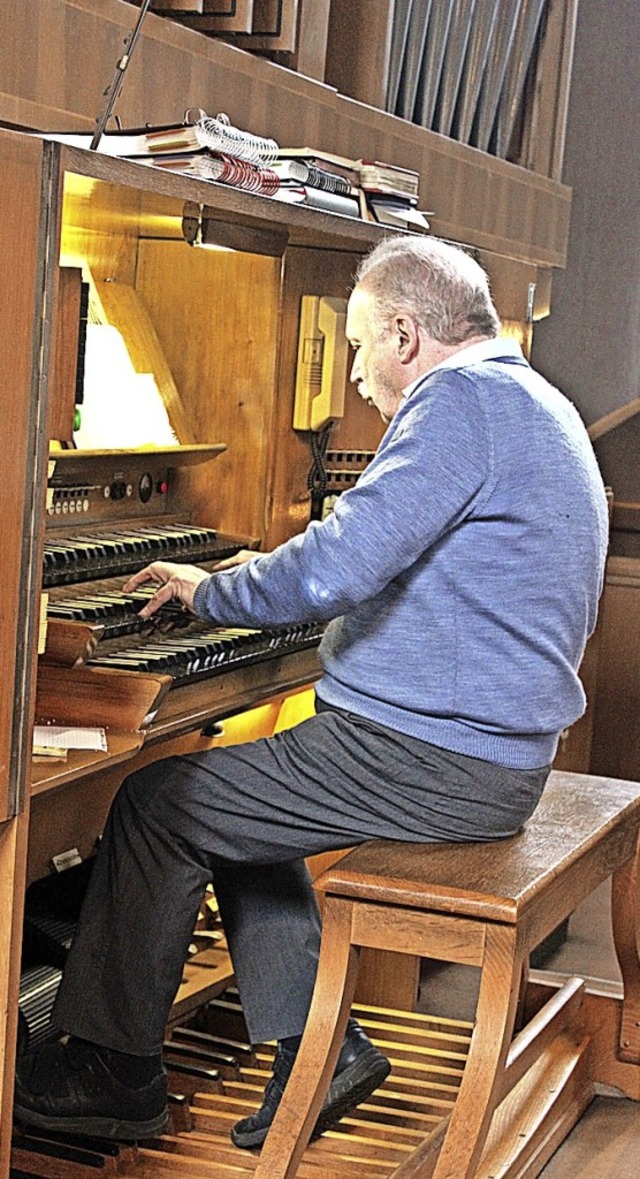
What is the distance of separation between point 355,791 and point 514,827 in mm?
281

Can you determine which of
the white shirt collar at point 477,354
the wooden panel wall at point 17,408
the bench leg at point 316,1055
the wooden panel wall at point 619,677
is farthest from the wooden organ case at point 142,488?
the wooden panel wall at point 619,677

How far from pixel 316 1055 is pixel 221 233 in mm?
1627

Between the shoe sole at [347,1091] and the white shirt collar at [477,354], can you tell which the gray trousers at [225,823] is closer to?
the shoe sole at [347,1091]

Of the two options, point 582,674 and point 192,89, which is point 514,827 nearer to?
point 192,89

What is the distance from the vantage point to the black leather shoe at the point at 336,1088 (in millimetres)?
2758

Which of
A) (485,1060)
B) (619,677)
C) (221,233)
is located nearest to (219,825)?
(485,1060)

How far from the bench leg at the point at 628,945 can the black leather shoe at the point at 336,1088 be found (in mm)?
663

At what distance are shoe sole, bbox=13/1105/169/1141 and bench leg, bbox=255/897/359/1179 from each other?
0.30 m

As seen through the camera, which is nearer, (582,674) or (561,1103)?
(561,1103)

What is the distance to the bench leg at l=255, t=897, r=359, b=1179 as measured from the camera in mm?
2492

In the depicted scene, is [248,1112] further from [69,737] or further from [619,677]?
[619,677]

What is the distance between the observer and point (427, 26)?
14.8ft

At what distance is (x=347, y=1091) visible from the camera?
2770 millimetres

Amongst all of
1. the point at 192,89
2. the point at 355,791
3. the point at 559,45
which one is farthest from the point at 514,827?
the point at 559,45
